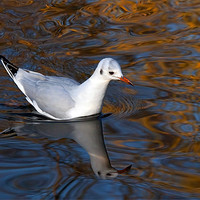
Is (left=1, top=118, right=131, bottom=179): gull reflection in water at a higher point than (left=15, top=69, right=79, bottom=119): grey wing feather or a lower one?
lower

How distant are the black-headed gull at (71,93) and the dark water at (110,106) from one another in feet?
0.49

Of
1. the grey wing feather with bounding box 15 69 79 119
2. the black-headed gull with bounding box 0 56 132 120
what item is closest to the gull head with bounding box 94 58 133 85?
the black-headed gull with bounding box 0 56 132 120

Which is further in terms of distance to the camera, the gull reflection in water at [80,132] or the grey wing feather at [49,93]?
the grey wing feather at [49,93]

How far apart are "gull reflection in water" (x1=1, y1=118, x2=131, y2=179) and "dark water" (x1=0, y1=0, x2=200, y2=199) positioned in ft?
0.04

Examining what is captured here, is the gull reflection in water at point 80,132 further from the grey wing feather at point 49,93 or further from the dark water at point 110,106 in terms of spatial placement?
the grey wing feather at point 49,93

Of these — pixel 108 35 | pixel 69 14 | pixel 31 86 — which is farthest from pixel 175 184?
pixel 69 14

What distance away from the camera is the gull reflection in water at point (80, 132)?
5.14m

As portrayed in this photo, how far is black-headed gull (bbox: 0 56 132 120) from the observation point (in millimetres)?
5534

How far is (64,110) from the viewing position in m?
5.84

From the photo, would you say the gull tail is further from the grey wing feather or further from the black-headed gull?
the black-headed gull

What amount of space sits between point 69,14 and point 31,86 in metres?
3.26

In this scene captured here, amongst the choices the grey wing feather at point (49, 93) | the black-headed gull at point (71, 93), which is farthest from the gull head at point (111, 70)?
the grey wing feather at point (49, 93)

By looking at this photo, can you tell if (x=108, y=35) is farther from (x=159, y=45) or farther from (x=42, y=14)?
→ (x=42, y=14)

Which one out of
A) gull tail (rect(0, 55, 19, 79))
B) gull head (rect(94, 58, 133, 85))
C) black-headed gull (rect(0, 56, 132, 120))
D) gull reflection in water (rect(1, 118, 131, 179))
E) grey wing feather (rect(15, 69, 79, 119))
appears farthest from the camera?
gull tail (rect(0, 55, 19, 79))
